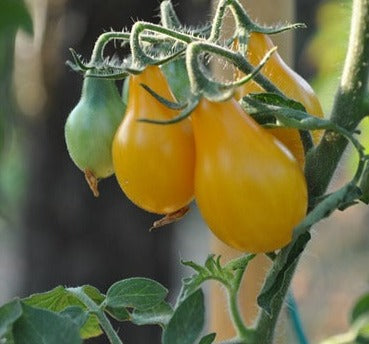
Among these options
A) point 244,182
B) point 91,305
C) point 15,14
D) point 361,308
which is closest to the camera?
point 244,182

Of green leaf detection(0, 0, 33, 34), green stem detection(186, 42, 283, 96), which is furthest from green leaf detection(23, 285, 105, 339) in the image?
green leaf detection(0, 0, 33, 34)

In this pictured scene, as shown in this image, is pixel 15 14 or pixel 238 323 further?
pixel 15 14

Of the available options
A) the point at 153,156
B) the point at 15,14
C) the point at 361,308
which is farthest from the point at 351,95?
the point at 15,14

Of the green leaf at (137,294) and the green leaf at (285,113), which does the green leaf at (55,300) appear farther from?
the green leaf at (285,113)

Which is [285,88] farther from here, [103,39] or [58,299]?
[58,299]

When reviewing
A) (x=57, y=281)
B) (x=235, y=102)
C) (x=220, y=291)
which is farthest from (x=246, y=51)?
(x=57, y=281)
